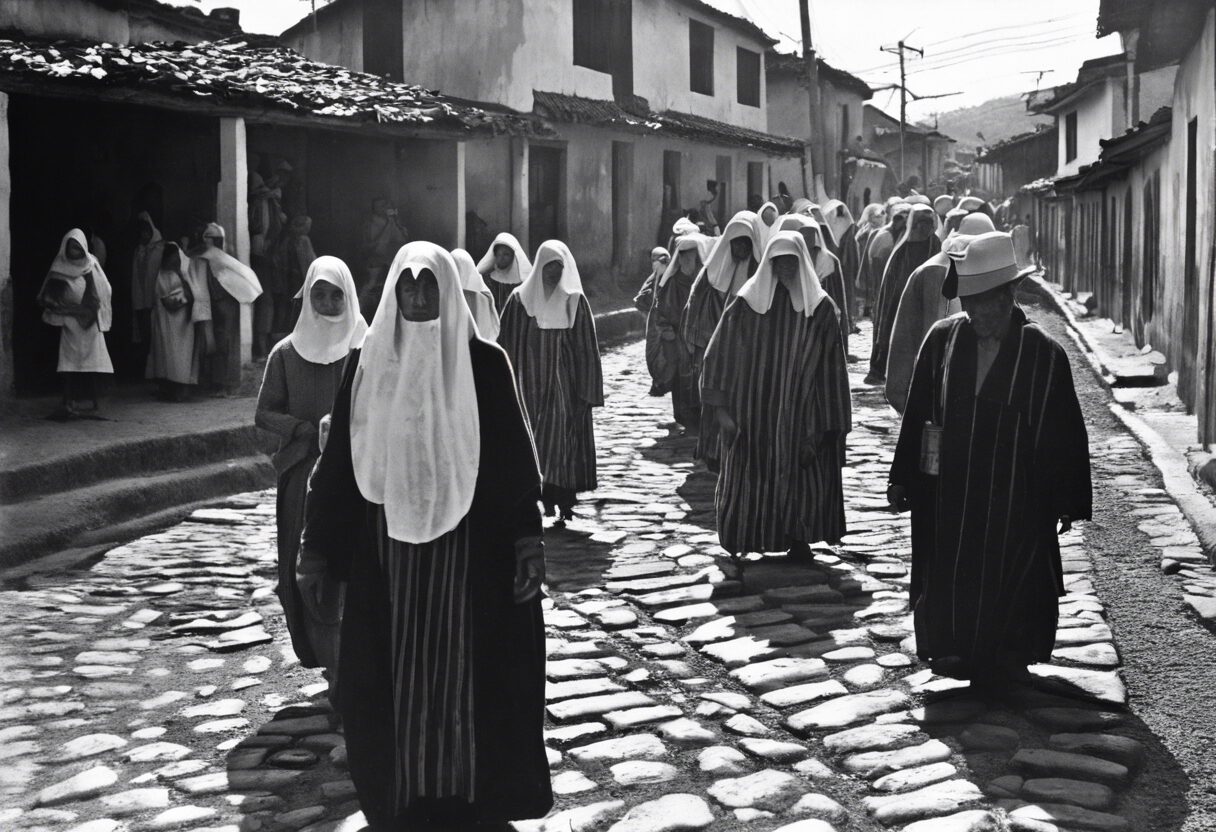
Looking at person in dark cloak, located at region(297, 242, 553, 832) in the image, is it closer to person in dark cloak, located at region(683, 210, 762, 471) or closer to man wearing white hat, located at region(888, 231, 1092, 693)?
man wearing white hat, located at region(888, 231, 1092, 693)

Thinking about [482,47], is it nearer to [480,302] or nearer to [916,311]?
[480,302]

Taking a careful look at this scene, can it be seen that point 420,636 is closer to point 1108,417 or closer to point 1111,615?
point 1111,615

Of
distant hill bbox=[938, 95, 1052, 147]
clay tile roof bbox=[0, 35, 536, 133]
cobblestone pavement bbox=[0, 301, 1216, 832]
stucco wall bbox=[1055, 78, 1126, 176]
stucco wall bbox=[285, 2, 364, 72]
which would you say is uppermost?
distant hill bbox=[938, 95, 1052, 147]

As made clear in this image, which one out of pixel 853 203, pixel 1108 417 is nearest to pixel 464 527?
pixel 1108 417

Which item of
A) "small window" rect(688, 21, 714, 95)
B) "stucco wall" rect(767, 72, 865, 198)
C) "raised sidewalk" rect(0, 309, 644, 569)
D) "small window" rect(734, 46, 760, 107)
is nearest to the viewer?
"raised sidewalk" rect(0, 309, 644, 569)

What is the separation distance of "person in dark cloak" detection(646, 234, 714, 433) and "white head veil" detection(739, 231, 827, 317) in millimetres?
4287

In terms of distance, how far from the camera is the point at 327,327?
19.5ft

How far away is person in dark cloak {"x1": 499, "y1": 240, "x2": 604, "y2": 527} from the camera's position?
9.05 meters

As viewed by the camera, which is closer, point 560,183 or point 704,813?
point 704,813

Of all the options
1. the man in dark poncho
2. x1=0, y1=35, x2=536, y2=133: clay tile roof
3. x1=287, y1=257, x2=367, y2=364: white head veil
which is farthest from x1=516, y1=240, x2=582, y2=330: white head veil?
x1=0, y1=35, x2=536, y2=133: clay tile roof

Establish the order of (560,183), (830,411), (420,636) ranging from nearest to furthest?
(420,636)
(830,411)
(560,183)

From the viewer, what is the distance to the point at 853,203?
44.5m

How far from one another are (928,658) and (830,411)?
Result: 2110mm

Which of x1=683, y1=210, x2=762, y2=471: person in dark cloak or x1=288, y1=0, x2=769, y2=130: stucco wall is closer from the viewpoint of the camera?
x1=683, y1=210, x2=762, y2=471: person in dark cloak
